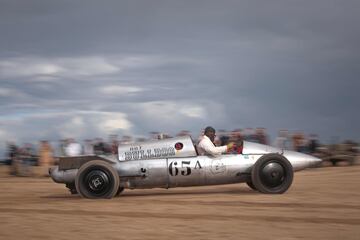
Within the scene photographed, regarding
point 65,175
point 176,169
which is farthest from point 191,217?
point 65,175

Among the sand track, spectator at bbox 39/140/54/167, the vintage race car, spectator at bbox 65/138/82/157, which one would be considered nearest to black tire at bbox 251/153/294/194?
the vintage race car

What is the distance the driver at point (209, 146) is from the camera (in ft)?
41.9

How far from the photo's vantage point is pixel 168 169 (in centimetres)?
1262

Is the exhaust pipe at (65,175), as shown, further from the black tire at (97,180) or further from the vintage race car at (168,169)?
the black tire at (97,180)

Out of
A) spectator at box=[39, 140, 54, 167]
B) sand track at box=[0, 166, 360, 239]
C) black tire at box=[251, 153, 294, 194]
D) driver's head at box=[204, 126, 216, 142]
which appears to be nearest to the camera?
sand track at box=[0, 166, 360, 239]

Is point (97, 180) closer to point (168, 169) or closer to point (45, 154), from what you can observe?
point (168, 169)

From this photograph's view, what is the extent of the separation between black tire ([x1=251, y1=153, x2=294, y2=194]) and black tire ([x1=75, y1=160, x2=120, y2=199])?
311 centimetres

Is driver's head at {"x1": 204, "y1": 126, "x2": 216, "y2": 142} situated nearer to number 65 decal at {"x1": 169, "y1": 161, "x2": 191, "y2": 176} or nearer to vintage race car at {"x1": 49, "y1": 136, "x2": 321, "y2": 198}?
vintage race car at {"x1": 49, "y1": 136, "x2": 321, "y2": 198}

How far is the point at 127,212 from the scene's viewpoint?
10008mm

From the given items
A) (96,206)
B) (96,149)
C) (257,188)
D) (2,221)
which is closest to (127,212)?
(96,206)

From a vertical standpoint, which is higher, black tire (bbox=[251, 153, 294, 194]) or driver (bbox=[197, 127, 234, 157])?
driver (bbox=[197, 127, 234, 157])

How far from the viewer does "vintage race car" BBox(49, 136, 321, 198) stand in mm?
12492

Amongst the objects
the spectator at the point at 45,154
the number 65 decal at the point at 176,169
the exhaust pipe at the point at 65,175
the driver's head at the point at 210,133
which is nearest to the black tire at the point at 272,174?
the driver's head at the point at 210,133

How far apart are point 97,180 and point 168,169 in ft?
5.20
